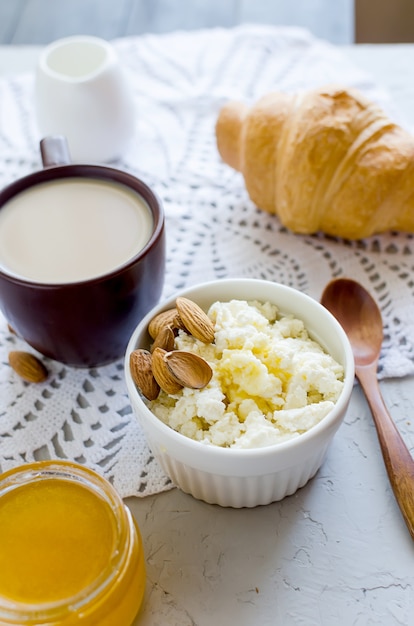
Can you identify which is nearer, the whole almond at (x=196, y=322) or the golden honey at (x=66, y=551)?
Answer: the golden honey at (x=66, y=551)

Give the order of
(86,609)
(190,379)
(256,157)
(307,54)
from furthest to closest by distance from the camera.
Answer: (307,54) < (256,157) < (190,379) < (86,609)

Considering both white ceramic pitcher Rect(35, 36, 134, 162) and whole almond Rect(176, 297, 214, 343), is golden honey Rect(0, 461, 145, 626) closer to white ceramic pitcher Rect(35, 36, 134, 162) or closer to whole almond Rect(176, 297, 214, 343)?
whole almond Rect(176, 297, 214, 343)

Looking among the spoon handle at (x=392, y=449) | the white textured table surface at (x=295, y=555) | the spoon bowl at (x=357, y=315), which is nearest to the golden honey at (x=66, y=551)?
the white textured table surface at (x=295, y=555)

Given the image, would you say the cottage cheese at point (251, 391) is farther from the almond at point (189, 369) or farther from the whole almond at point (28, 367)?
the whole almond at point (28, 367)

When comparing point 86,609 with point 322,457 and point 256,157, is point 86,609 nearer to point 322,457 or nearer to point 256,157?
point 322,457

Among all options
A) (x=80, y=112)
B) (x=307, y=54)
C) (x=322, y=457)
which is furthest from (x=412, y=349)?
(x=307, y=54)

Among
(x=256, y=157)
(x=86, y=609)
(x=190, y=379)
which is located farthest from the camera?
(x=256, y=157)

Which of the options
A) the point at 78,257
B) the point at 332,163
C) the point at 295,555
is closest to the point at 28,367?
the point at 78,257
